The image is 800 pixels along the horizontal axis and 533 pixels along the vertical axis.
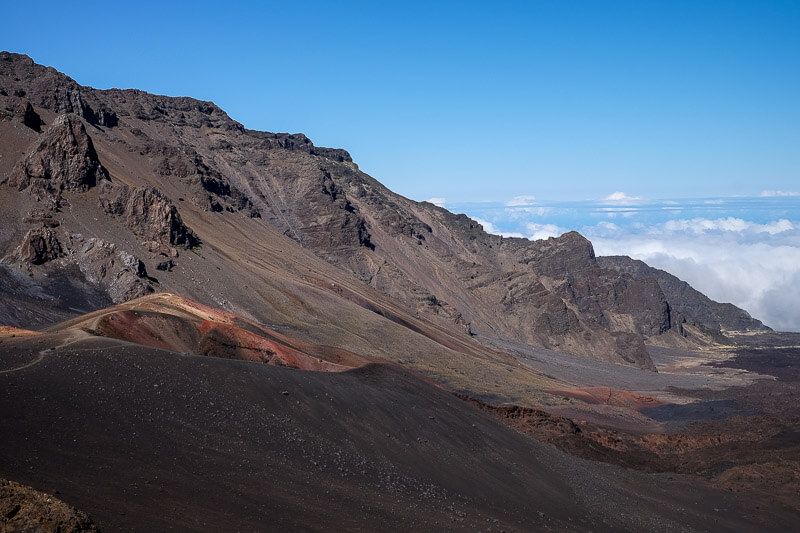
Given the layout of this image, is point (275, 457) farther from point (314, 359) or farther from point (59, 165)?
point (59, 165)

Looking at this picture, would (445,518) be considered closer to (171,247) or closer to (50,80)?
(171,247)

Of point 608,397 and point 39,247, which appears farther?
point 608,397

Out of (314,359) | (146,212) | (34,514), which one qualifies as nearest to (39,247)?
(146,212)

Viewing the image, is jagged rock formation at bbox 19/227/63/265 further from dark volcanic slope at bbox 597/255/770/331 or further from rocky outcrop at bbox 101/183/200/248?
dark volcanic slope at bbox 597/255/770/331

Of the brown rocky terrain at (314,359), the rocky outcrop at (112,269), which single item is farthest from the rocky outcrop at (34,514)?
Result: the rocky outcrop at (112,269)

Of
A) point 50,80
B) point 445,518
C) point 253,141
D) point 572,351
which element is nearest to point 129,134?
point 50,80

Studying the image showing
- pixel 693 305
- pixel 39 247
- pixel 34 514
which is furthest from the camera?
pixel 693 305
